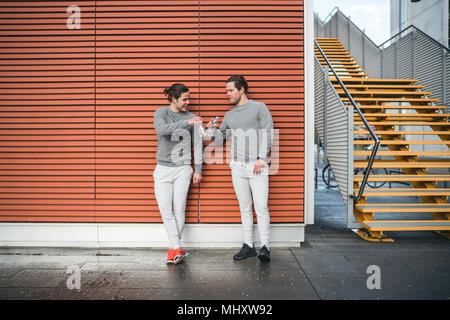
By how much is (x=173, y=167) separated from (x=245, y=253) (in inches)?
50.9

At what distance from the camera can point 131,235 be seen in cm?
358

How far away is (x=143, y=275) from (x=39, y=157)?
216 cm

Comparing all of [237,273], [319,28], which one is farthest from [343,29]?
[237,273]

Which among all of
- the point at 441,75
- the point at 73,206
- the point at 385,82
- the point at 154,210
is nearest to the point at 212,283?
the point at 154,210

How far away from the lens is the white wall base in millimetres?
3557

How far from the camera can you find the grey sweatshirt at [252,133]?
9.85 feet

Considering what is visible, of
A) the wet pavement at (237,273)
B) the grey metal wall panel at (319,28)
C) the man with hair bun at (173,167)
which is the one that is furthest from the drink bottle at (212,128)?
the grey metal wall panel at (319,28)

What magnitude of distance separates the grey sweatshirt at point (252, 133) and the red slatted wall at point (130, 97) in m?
0.52

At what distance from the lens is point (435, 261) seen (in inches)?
121

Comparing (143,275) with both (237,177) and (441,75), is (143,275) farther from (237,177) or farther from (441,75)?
(441,75)

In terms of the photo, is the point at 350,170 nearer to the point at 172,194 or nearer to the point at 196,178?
the point at 196,178

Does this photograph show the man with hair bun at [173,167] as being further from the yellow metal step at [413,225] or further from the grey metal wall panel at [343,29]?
the grey metal wall panel at [343,29]
